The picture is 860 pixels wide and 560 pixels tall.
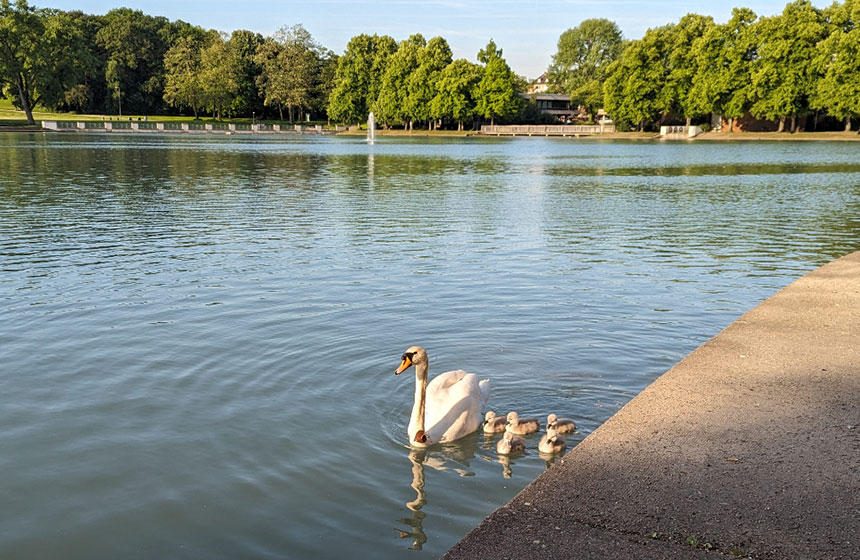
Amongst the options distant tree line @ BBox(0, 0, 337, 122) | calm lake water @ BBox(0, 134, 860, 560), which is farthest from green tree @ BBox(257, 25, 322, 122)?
calm lake water @ BBox(0, 134, 860, 560)

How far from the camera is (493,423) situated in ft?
27.1

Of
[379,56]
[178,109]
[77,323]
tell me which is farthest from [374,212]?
[178,109]

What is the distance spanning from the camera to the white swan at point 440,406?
25.7 feet

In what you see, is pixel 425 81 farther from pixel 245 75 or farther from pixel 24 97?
pixel 24 97

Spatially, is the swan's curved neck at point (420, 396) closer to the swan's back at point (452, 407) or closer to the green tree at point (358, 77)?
the swan's back at point (452, 407)

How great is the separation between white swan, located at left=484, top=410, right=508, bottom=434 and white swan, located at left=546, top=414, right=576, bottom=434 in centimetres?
48

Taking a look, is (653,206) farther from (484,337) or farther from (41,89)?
(41,89)

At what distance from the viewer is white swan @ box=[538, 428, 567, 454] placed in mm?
7676

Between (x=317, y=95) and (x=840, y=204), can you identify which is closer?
(x=840, y=204)

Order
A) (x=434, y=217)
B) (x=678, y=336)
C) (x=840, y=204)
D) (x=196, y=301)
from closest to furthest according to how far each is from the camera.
Answer: (x=678, y=336)
(x=196, y=301)
(x=434, y=217)
(x=840, y=204)

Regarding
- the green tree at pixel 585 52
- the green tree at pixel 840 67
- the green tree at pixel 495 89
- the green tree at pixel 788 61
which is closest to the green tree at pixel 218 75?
the green tree at pixel 495 89

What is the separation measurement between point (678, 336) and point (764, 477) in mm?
6467

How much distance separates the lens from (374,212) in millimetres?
28594

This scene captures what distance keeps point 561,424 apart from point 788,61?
10756 cm
